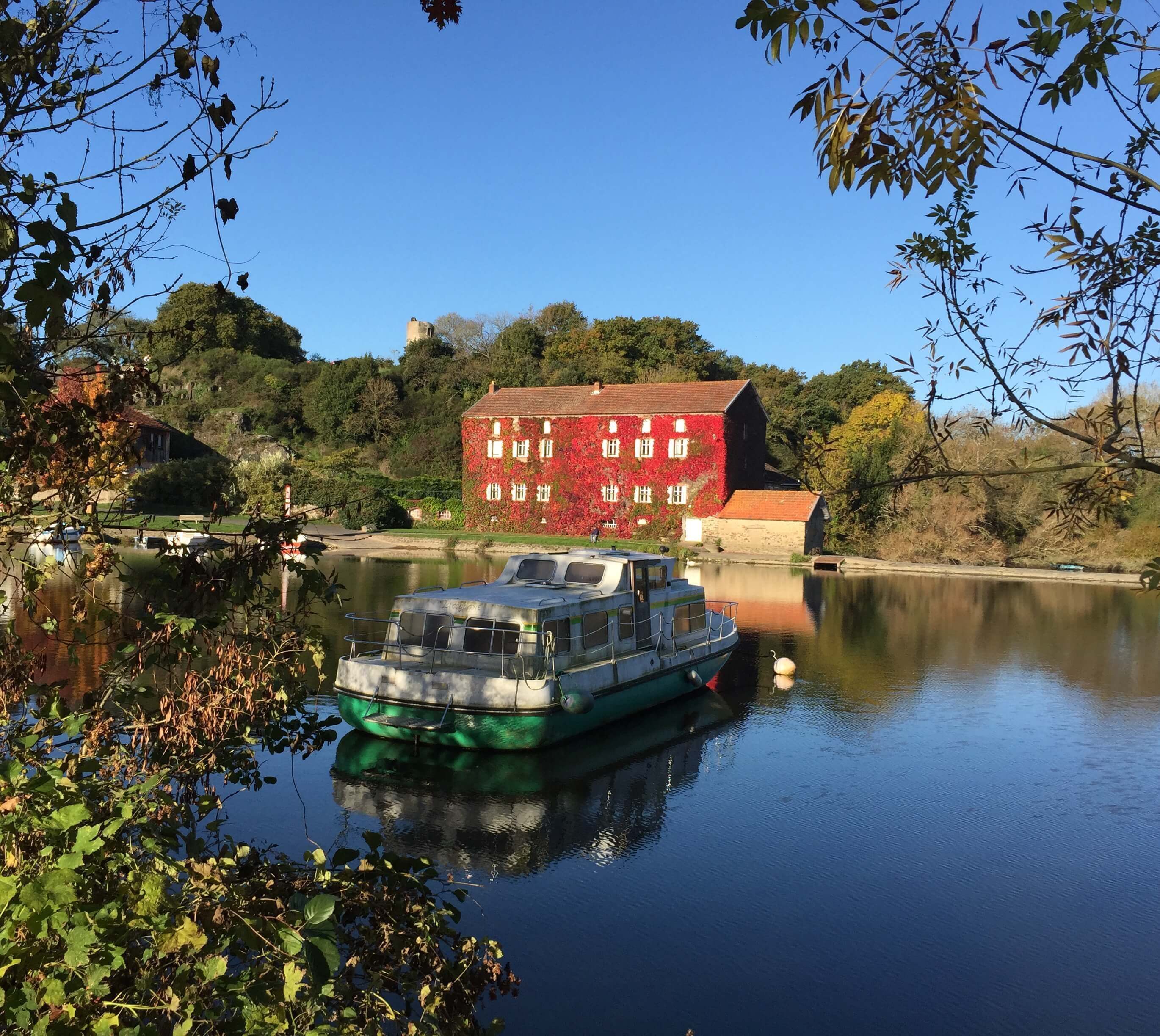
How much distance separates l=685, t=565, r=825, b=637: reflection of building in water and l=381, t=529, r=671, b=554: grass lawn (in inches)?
215


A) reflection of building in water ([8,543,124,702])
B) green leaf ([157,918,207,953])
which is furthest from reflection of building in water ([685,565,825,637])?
green leaf ([157,918,207,953])

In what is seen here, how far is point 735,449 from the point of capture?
52719 mm

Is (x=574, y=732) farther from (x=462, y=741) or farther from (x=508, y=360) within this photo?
(x=508, y=360)

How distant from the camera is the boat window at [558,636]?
15648 millimetres

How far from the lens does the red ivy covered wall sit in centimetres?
5197

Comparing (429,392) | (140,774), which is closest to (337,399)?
(429,392)

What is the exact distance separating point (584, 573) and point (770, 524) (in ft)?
104

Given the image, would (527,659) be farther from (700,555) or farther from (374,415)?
(374,415)

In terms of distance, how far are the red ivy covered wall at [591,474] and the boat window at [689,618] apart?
31063 mm

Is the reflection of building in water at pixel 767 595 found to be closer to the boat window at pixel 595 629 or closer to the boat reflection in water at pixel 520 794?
the boat window at pixel 595 629

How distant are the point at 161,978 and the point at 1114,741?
17512 millimetres

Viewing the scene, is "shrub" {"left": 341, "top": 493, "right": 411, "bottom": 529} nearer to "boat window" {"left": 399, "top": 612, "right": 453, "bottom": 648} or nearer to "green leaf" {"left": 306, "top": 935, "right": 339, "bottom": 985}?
"boat window" {"left": 399, "top": 612, "right": 453, "bottom": 648}

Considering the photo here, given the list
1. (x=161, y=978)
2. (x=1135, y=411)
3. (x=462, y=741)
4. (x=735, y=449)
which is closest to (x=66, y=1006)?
(x=161, y=978)

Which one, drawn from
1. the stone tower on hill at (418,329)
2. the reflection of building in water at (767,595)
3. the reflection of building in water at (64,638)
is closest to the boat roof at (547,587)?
the reflection of building in water at (64,638)
